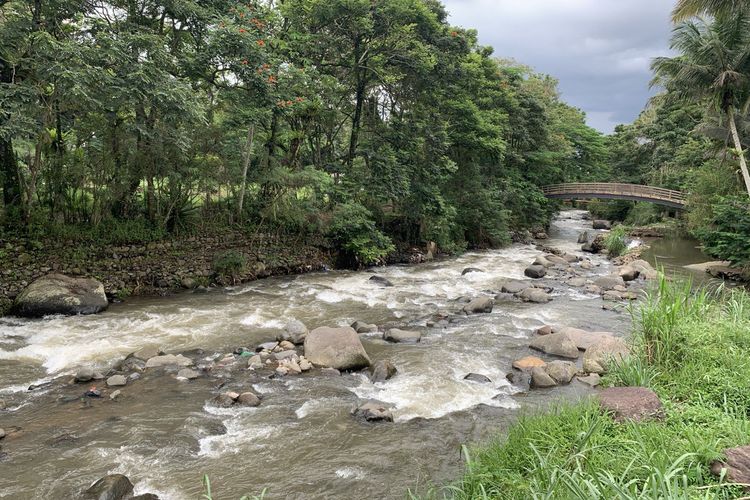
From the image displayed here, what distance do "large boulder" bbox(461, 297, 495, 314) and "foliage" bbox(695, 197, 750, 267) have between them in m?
7.87

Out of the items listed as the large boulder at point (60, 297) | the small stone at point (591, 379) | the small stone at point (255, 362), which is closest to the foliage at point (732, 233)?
the small stone at point (591, 379)

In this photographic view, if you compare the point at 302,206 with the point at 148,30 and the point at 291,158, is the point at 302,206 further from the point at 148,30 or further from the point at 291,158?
the point at 148,30

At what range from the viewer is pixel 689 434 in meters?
3.67

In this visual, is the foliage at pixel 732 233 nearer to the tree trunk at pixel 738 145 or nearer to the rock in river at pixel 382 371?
the tree trunk at pixel 738 145

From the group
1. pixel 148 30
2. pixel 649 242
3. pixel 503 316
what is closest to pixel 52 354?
pixel 148 30

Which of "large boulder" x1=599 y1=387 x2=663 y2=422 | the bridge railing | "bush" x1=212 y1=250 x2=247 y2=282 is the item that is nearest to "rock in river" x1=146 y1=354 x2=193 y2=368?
"bush" x1=212 y1=250 x2=247 y2=282

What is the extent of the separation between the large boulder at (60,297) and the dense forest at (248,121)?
4.47 ft

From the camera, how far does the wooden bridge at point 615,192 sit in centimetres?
2488

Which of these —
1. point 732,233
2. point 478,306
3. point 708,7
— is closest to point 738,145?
point 732,233

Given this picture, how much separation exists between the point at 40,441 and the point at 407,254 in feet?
46.0

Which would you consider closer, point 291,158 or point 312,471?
point 312,471

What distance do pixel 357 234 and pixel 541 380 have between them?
9638 mm

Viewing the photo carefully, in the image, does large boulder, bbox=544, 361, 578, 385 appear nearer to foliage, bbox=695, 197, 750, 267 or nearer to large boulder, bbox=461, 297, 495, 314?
large boulder, bbox=461, 297, 495, 314

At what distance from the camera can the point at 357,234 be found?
1541 cm
